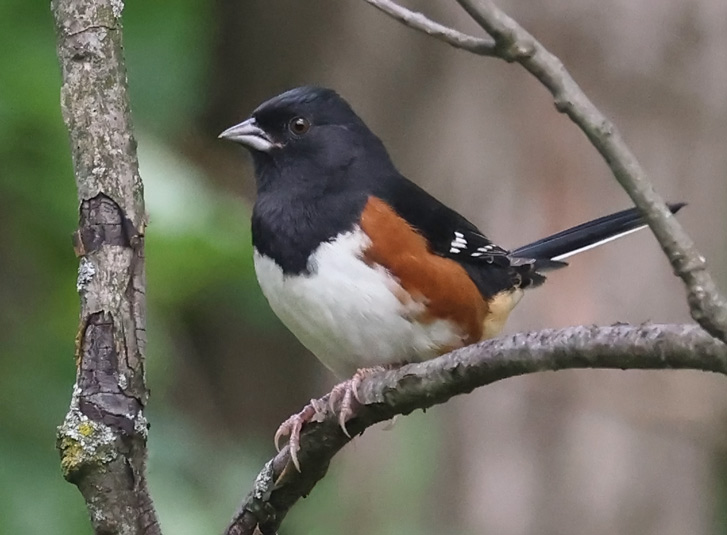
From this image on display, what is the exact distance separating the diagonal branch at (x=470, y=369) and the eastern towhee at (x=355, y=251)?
126mm

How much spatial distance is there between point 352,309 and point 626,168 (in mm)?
950

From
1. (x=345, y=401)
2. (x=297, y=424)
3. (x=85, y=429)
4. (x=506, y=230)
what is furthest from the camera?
(x=506, y=230)

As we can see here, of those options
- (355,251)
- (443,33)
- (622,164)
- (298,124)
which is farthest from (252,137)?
(622,164)

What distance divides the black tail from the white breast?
0.49 m

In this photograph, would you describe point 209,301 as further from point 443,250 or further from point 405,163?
point 443,250

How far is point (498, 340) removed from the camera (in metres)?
1.03

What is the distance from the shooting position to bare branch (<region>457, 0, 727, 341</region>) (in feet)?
2.70

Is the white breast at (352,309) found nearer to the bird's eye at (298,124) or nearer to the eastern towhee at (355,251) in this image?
the eastern towhee at (355,251)

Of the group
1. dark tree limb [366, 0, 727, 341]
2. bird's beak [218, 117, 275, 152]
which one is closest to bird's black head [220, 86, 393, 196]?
bird's beak [218, 117, 275, 152]

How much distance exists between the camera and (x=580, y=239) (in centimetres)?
229

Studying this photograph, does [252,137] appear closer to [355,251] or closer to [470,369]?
[355,251]

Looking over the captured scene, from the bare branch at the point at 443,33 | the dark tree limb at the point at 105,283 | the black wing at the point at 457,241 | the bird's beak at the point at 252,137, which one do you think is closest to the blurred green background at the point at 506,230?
the bird's beak at the point at 252,137

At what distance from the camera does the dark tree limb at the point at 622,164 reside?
0.82m

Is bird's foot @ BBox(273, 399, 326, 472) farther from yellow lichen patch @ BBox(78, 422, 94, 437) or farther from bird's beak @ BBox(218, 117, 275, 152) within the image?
bird's beak @ BBox(218, 117, 275, 152)
